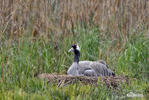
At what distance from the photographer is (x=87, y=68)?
7672 mm

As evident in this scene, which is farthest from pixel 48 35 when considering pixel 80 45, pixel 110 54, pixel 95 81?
pixel 95 81

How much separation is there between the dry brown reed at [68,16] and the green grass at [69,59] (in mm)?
202

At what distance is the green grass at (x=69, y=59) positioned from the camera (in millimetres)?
6070

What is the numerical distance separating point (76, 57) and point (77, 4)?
1.50 m

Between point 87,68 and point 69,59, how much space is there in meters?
1.02

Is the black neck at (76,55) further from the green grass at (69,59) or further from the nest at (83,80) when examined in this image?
the nest at (83,80)

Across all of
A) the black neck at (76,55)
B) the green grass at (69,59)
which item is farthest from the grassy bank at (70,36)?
the black neck at (76,55)

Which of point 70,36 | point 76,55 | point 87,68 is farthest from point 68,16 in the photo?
point 87,68

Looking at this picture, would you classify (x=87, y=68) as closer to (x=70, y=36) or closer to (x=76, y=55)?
(x=76, y=55)

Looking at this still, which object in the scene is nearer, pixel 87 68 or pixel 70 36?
pixel 87 68

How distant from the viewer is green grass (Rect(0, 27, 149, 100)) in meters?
6.07

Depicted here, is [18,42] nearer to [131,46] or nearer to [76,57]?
[76,57]

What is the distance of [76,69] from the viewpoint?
25.0ft

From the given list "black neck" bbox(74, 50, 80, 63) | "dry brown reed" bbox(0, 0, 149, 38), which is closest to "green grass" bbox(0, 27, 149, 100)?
"dry brown reed" bbox(0, 0, 149, 38)
